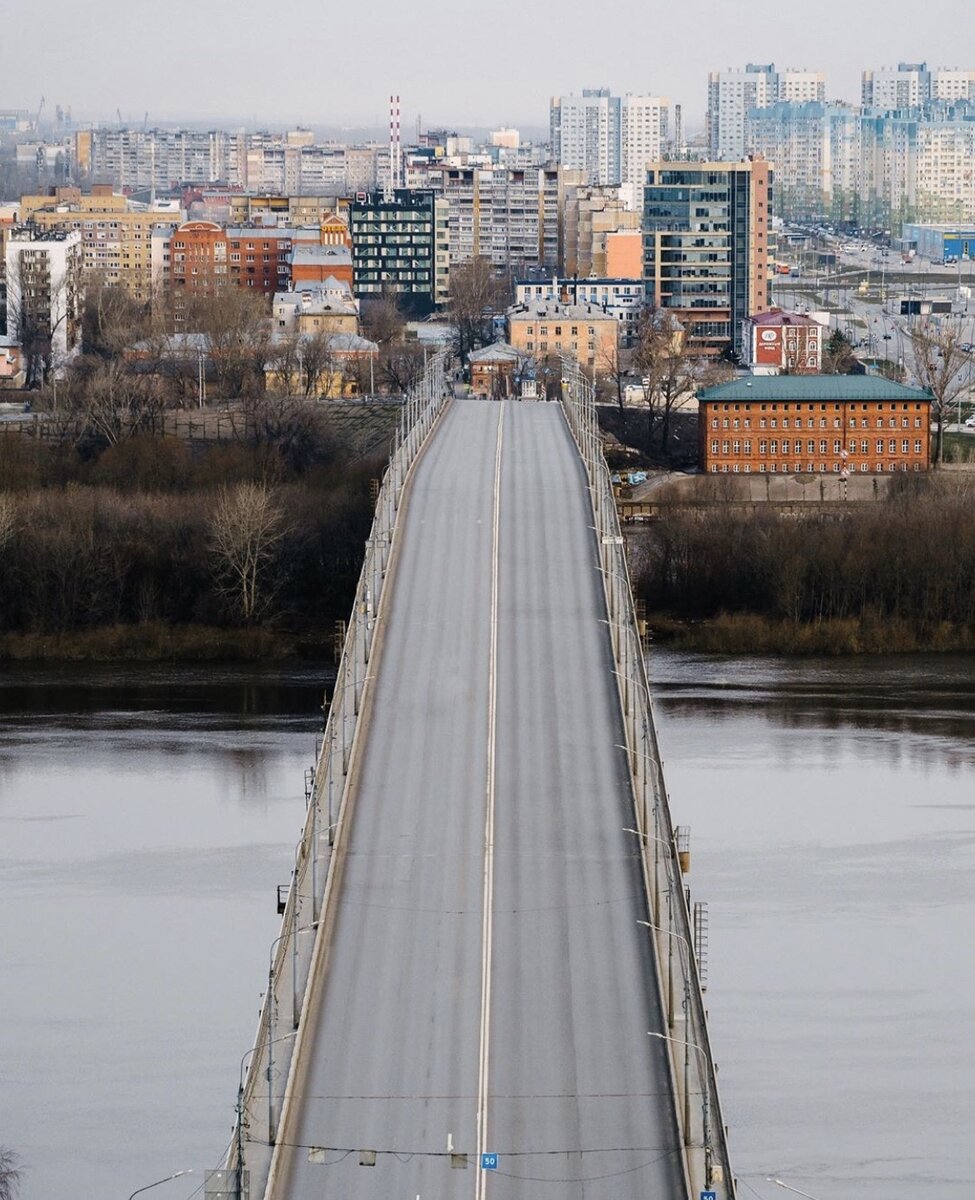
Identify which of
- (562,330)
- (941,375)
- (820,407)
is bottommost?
(820,407)

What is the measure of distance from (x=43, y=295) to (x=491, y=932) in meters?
31.0

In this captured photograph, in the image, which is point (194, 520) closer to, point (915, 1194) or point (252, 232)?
point (915, 1194)

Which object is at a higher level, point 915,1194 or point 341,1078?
point 341,1078

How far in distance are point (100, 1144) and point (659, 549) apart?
1201 centimetres

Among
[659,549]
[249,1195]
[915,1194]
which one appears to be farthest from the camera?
[659,549]

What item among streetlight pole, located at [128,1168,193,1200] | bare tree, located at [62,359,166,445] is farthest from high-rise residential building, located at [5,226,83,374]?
streetlight pole, located at [128,1168,193,1200]

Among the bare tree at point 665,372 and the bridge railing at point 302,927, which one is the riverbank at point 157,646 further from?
the bare tree at point 665,372

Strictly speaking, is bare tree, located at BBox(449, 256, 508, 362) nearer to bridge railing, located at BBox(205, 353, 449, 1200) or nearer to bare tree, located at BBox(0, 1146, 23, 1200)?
bridge railing, located at BBox(205, 353, 449, 1200)

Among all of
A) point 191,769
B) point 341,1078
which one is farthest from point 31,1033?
point 191,769

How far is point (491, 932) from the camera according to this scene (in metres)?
9.41

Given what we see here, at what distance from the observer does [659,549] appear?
69.3 ft

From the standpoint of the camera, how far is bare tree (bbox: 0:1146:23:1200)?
9.12 metres

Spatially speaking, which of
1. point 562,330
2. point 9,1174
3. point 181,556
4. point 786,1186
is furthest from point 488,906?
point 562,330

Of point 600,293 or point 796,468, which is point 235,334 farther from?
point 600,293
